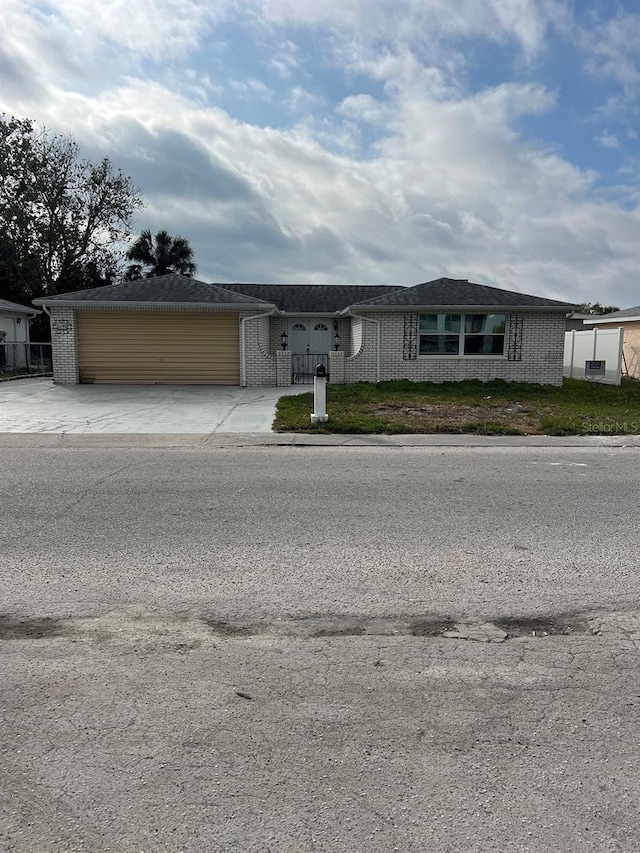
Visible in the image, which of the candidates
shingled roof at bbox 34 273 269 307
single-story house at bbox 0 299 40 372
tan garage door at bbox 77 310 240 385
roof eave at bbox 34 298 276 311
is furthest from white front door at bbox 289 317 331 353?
single-story house at bbox 0 299 40 372

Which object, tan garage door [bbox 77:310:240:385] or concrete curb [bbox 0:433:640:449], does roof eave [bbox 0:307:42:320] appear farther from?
concrete curb [bbox 0:433:640:449]

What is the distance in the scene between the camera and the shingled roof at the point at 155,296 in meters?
19.7

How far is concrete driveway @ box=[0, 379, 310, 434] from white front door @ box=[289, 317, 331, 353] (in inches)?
251

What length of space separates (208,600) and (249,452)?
18.3 feet

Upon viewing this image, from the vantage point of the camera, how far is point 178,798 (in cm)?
229

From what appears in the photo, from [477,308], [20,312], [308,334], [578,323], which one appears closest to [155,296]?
[308,334]

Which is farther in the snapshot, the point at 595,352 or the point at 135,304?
the point at 595,352

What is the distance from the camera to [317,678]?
122 inches

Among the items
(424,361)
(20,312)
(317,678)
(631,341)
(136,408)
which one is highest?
(20,312)

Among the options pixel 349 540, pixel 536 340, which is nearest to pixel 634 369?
pixel 536 340

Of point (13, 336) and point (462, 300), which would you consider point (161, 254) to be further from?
point (462, 300)

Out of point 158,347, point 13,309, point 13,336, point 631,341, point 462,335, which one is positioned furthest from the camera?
point 13,336

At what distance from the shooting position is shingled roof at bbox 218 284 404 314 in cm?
2575

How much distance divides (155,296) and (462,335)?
10530mm
